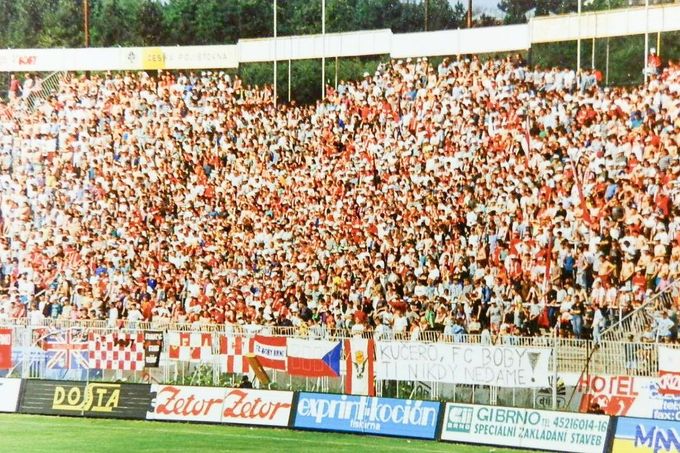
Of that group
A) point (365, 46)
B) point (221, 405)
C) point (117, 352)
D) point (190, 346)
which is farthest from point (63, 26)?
point (221, 405)

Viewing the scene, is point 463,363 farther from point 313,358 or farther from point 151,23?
point 151,23

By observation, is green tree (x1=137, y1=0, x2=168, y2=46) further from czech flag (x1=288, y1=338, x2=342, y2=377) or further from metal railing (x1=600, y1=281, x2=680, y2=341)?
metal railing (x1=600, y1=281, x2=680, y2=341)

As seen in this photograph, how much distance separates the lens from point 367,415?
74.7 ft

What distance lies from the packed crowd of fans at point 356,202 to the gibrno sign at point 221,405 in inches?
102

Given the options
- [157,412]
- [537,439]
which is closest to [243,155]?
[157,412]

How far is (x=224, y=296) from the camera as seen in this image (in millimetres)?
31703

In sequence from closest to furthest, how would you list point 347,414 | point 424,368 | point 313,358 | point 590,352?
point 590,352 < point 347,414 < point 424,368 < point 313,358

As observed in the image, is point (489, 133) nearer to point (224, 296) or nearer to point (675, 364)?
point (224, 296)

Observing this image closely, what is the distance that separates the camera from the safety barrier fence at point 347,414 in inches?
771

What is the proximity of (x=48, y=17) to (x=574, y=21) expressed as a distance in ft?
129

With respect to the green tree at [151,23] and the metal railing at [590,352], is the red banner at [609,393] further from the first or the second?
the green tree at [151,23]

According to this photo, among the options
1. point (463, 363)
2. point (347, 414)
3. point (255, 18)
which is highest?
point (255, 18)

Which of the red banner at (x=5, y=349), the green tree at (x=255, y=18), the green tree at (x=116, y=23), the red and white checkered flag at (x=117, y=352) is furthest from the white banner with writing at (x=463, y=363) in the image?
the green tree at (x=116, y=23)

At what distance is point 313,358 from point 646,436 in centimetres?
857
